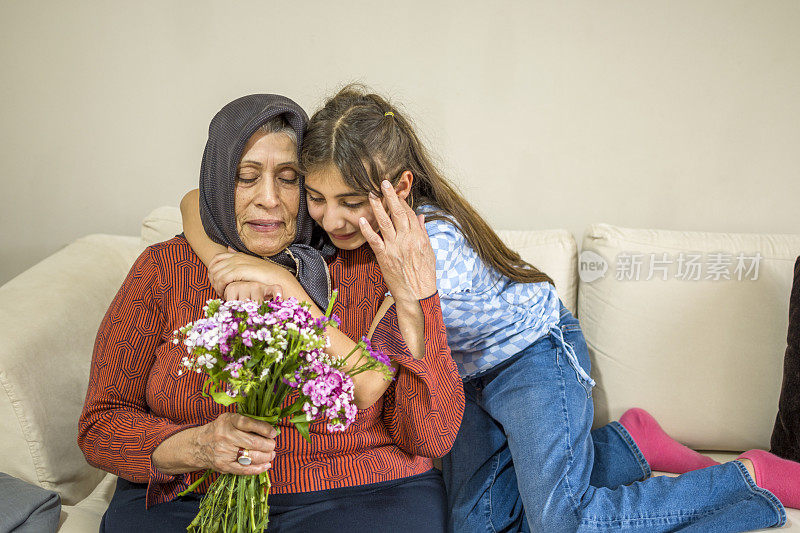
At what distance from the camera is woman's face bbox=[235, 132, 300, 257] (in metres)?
1.40

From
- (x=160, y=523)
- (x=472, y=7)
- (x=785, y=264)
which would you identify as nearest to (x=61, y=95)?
(x=472, y=7)

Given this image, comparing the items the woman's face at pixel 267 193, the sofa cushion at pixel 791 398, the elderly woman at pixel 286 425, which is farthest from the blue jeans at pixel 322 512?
the sofa cushion at pixel 791 398

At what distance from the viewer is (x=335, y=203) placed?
1.40 m

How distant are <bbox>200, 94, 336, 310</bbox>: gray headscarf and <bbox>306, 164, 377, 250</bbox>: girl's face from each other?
0.04 m

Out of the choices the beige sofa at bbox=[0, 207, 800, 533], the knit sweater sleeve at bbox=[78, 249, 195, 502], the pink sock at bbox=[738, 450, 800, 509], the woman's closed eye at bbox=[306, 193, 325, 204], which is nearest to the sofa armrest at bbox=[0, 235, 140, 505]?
the beige sofa at bbox=[0, 207, 800, 533]

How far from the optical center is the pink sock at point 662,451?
1.80 m

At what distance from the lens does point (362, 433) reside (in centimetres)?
143

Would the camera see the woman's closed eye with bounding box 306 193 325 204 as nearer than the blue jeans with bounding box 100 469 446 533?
No

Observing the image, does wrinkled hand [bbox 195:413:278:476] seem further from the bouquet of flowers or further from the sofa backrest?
the sofa backrest

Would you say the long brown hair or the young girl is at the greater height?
the long brown hair

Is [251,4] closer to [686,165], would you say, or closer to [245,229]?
[245,229]

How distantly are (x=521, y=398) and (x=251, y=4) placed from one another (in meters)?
1.52

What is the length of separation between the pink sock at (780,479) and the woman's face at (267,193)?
1.25 meters

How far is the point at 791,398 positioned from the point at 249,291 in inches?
55.9
